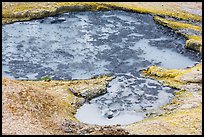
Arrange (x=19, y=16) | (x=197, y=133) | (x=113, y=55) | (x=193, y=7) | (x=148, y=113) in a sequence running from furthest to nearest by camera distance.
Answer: (x=193, y=7) < (x=19, y=16) < (x=113, y=55) < (x=148, y=113) < (x=197, y=133)

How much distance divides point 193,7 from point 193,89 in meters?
58.3

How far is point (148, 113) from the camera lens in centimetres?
4928

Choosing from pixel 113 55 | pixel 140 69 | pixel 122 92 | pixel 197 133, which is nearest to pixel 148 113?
pixel 122 92

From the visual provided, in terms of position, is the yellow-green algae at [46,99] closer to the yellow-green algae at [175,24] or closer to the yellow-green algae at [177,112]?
the yellow-green algae at [177,112]

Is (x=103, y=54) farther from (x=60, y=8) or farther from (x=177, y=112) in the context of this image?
(x=60, y=8)

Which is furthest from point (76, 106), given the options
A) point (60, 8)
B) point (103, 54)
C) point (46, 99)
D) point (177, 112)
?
point (60, 8)

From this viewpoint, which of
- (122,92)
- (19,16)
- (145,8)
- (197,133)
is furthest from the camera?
(145,8)

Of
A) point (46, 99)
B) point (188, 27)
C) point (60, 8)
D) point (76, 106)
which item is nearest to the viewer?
point (46, 99)

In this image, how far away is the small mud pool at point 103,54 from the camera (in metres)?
52.0

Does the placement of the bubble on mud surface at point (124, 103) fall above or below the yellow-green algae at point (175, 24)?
above

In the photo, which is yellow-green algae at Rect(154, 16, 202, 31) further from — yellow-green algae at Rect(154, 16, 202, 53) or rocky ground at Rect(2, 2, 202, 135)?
rocky ground at Rect(2, 2, 202, 135)

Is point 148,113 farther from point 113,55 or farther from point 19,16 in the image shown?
point 19,16

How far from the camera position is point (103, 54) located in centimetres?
7000

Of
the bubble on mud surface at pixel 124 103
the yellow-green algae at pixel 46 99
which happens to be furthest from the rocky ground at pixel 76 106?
the bubble on mud surface at pixel 124 103
